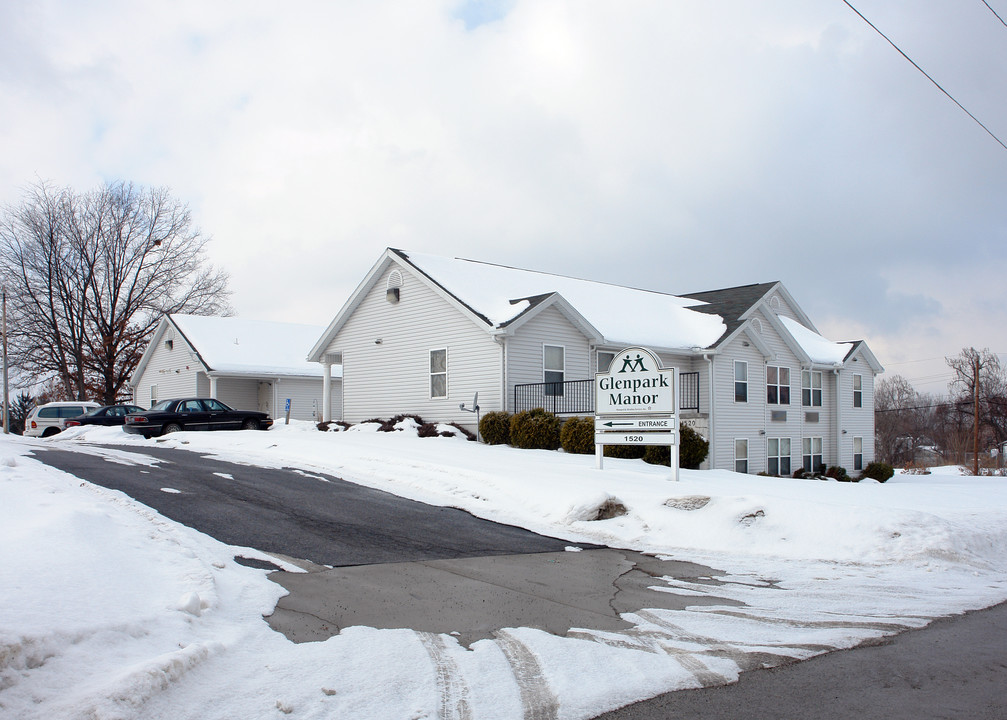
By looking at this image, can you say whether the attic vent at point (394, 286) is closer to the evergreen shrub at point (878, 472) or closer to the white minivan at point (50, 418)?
the white minivan at point (50, 418)

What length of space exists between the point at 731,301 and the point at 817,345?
5.64 meters

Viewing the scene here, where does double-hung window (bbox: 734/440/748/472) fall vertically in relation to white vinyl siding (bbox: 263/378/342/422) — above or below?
below

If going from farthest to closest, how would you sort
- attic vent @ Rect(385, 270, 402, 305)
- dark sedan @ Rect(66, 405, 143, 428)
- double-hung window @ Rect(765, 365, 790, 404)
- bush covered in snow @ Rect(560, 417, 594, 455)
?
dark sedan @ Rect(66, 405, 143, 428) < double-hung window @ Rect(765, 365, 790, 404) < attic vent @ Rect(385, 270, 402, 305) < bush covered in snow @ Rect(560, 417, 594, 455)

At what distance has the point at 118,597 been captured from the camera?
18.1ft

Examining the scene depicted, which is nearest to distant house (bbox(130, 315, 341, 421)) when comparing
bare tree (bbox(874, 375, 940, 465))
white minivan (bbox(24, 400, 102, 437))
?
white minivan (bbox(24, 400, 102, 437))

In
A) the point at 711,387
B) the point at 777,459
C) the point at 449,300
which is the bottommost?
the point at 777,459

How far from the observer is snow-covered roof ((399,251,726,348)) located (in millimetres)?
23781

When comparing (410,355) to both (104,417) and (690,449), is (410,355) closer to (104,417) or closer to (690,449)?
(690,449)

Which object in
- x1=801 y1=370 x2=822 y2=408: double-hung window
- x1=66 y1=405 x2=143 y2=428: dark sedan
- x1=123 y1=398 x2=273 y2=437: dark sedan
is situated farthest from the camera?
x1=801 y1=370 x2=822 y2=408: double-hung window

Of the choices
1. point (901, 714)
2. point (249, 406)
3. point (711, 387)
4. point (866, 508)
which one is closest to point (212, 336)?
point (249, 406)

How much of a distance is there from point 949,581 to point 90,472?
1242 centimetres

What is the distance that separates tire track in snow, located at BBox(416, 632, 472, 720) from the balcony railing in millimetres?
16263

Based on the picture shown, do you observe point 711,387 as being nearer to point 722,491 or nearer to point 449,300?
point 449,300

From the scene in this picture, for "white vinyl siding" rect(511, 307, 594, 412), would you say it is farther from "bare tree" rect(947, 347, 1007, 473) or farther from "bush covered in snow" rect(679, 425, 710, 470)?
"bare tree" rect(947, 347, 1007, 473)
